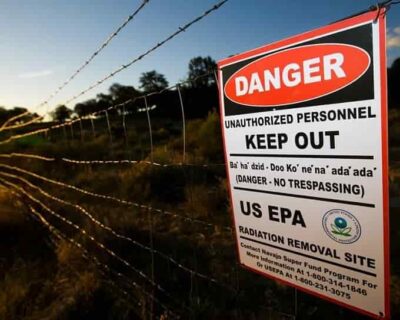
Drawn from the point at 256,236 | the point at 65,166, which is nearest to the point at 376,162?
the point at 256,236

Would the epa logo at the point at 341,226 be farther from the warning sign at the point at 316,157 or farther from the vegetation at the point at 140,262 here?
the vegetation at the point at 140,262

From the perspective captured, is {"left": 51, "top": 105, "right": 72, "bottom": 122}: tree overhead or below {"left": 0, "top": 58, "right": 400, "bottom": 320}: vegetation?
overhead

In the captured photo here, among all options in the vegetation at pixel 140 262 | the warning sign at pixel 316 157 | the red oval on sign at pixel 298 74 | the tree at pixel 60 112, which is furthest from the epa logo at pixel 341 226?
the tree at pixel 60 112

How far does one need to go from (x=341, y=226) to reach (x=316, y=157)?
264 millimetres

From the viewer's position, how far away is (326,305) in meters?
3.56

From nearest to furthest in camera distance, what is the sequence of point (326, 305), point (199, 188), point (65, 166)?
point (326, 305) < point (199, 188) < point (65, 166)

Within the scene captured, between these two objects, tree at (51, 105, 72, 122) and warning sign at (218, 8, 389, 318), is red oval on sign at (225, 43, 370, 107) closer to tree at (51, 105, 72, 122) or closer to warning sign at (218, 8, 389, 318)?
warning sign at (218, 8, 389, 318)

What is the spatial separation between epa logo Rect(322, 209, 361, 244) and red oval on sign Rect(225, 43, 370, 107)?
0.43m

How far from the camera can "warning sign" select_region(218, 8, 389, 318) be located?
130cm

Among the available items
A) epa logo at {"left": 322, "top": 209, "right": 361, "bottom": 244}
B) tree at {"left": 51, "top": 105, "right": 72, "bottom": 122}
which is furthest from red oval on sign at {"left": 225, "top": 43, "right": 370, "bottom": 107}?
tree at {"left": 51, "top": 105, "right": 72, "bottom": 122}

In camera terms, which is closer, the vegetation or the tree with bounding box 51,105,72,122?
the vegetation

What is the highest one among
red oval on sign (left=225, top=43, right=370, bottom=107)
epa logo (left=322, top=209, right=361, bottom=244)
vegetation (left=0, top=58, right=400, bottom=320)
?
red oval on sign (left=225, top=43, right=370, bottom=107)

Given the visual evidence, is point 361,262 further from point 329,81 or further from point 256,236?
point 329,81

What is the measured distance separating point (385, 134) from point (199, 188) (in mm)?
7042
